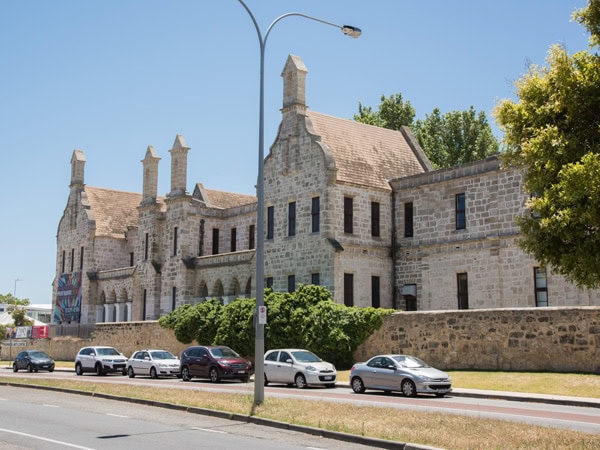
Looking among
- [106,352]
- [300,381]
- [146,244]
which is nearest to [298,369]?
[300,381]

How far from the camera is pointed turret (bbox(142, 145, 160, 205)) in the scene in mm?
58016

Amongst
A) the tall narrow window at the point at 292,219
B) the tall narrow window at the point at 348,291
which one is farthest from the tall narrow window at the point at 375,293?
the tall narrow window at the point at 292,219

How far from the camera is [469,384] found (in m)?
27.8

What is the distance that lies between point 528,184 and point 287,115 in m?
28.8

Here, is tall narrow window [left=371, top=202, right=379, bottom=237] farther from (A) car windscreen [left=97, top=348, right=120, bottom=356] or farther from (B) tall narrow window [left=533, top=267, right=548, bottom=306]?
(A) car windscreen [left=97, top=348, right=120, bottom=356]

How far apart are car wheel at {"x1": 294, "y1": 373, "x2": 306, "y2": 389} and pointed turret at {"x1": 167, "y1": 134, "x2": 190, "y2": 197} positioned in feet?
86.7

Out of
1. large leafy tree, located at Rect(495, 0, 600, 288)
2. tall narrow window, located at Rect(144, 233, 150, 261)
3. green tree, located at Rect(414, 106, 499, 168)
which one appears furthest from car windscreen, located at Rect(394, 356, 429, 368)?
green tree, located at Rect(414, 106, 499, 168)

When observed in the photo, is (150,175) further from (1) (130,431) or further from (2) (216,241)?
(1) (130,431)

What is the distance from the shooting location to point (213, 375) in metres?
32.7

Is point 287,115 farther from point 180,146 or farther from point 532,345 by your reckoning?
point 532,345

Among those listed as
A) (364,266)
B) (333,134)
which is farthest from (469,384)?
(333,134)

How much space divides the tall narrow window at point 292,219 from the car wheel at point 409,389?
17.9 meters

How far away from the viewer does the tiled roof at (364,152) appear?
4125cm

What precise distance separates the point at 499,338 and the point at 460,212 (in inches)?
411
